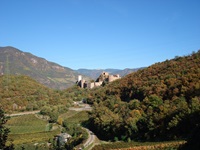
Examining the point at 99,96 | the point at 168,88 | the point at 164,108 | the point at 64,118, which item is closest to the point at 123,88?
the point at 99,96

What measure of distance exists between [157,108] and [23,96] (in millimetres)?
46689

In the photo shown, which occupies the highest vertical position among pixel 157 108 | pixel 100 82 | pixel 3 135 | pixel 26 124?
pixel 100 82

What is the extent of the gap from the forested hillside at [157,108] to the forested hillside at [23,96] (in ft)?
69.3

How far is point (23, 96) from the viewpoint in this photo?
7575 centimetres

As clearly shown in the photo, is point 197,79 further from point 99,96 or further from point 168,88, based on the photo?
point 99,96

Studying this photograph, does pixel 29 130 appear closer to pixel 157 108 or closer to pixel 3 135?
pixel 157 108

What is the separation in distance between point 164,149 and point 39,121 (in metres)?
41.0

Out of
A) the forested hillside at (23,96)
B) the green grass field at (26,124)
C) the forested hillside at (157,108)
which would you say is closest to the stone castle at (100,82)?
the forested hillside at (23,96)

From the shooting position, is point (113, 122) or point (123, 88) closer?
point (113, 122)

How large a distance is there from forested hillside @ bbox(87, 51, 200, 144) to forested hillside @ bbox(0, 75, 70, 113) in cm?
2112

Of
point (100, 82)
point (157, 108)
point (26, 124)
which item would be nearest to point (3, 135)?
point (157, 108)

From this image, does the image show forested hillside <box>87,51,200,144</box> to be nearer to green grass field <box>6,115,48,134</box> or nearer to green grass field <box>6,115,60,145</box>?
green grass field <box>6,115,60,145</box>

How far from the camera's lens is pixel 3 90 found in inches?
2916

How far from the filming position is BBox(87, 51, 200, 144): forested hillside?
108ft
